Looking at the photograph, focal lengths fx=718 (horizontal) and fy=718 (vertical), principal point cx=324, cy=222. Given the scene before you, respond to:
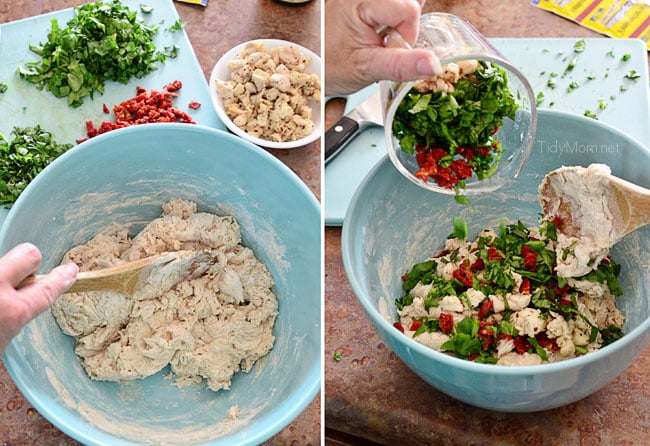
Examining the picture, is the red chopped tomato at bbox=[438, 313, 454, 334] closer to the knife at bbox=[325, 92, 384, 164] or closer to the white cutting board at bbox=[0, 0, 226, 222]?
the knife at bbox=[325, 92, 384, 164]

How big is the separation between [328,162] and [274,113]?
0.38 feet

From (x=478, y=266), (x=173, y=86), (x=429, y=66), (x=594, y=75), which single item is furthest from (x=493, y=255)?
(x=173, y=86)

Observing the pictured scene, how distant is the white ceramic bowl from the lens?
43.0 inches

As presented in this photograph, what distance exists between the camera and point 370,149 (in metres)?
1.07

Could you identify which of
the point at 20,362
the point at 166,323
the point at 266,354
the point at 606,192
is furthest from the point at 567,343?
the point at 20,362

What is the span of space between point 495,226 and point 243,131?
0.41 m

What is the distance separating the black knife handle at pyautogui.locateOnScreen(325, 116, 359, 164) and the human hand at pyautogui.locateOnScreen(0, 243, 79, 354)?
0.49 meters

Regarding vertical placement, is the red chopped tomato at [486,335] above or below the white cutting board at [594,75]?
below

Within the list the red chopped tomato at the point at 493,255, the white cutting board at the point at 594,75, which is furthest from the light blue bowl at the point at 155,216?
the white cutting board at the point at 594,75

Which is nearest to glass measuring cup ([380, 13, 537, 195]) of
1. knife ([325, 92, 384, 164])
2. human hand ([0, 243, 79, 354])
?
knife ([325, 92, 384, 164])

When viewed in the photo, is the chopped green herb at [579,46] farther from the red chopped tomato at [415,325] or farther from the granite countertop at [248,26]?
the red chopped tomato at [415,325]

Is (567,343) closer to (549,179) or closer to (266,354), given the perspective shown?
(549,179)

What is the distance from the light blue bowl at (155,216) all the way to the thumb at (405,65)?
0.20 metres

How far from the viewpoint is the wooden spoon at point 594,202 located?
790mm
